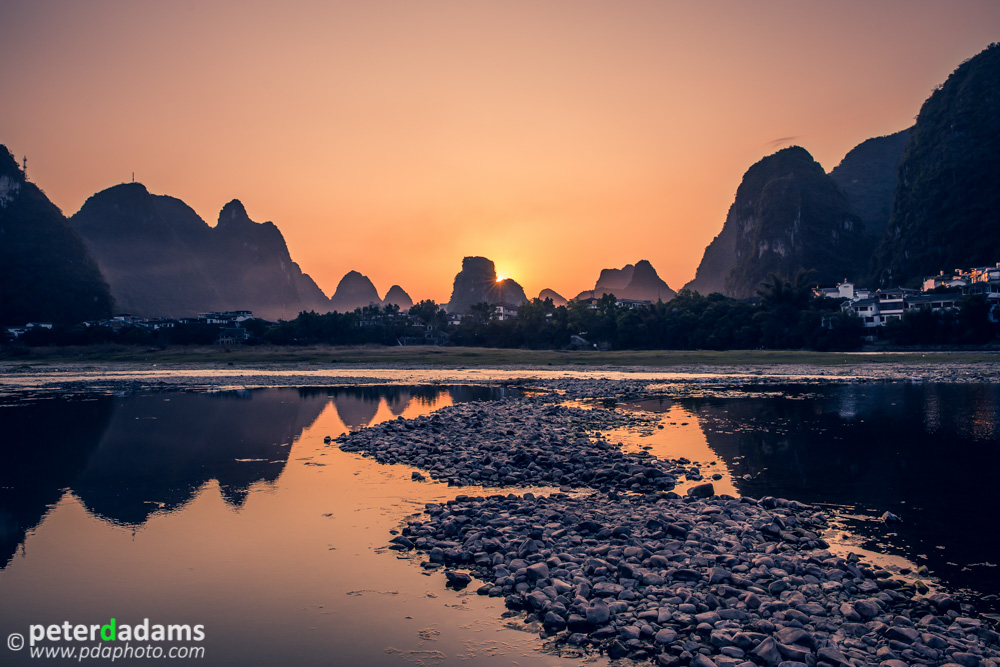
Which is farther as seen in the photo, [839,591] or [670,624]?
[839,591]

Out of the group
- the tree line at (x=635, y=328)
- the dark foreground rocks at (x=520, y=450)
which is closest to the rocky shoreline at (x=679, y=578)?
the dark foreground rocks at (x=520, y=450)

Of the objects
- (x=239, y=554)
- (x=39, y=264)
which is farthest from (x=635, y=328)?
(x=39, y=264)

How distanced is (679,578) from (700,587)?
37 centimetres

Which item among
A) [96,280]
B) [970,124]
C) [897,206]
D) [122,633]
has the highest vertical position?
[970,124]

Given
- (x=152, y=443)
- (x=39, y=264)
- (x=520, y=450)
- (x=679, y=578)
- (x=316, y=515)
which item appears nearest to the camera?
(x=679, y=578)

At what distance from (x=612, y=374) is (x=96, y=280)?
169 metres

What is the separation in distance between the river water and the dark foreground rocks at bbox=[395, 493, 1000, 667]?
804 millimetres

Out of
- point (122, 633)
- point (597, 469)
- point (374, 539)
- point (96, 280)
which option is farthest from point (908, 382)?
point (96, 280)

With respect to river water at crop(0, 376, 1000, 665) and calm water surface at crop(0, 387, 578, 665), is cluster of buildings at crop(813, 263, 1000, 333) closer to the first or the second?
river water at crop(0, 376, 1000, 665)

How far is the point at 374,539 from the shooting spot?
42.5 feet

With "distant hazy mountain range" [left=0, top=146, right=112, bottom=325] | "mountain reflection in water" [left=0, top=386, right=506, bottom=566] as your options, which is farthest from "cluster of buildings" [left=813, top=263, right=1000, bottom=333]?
"distant hazy mountain range" [left=0, top=146, right=112, bottom=325]

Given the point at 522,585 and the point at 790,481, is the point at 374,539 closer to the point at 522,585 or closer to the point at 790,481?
the point at 522,585

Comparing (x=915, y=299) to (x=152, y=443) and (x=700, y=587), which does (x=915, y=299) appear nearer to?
(x=152, y=443)

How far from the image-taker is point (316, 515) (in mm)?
15031
